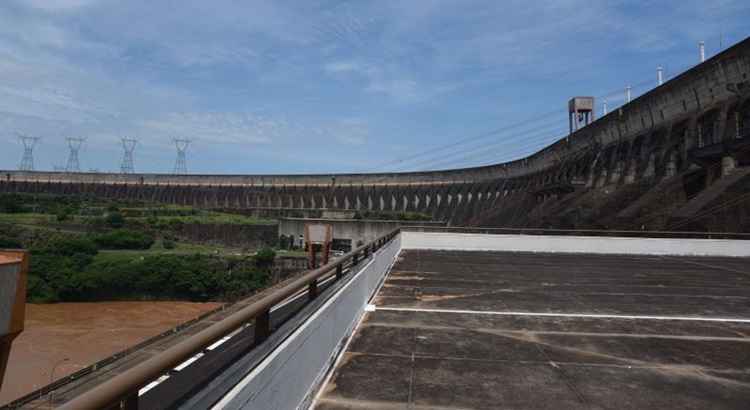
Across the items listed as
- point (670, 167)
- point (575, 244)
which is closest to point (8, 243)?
point (575, 244)

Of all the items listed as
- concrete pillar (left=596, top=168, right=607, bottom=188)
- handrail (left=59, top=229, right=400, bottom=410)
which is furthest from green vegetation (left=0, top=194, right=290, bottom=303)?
handrail (left=59, top=229, right=400, bottom=410)

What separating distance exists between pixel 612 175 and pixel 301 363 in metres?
45.9

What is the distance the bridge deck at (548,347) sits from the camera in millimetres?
4352

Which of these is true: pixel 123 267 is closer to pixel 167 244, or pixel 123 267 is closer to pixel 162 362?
pixel 167 244

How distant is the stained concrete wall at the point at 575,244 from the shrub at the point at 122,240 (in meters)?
55.5

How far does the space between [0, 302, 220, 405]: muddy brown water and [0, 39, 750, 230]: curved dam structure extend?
29.6 meters

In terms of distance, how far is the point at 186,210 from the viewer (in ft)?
327

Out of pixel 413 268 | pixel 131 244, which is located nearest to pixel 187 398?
pixel 413 268

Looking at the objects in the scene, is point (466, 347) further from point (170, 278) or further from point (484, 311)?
point (170, 278)

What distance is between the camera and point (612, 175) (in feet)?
146

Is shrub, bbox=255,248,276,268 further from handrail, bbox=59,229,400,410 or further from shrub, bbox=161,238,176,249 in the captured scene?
handrail, bbox=59,229,400,410

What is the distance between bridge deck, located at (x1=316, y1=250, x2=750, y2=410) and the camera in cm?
435

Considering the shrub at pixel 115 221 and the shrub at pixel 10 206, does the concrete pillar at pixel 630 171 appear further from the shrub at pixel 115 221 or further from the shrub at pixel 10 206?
the shrub at pixel 10 206

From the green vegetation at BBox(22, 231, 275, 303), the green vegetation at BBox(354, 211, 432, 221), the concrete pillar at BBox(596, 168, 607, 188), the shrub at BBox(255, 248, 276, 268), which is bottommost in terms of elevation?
the green vegetation at BBox(22, 231, 275, 303)
